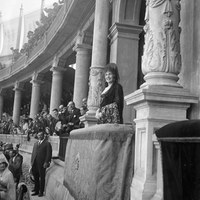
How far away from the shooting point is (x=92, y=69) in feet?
33.6

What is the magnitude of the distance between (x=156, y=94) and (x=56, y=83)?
1653 centimetres

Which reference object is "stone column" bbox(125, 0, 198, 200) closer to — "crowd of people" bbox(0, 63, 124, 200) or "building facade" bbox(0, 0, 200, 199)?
"building facade" bbox(0, 0, 200, 199)

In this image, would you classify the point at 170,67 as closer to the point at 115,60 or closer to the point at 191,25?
the point at 191,25

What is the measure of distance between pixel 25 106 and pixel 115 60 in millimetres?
28578

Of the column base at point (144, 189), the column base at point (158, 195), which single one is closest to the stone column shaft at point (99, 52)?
the column base at point (144, 189)

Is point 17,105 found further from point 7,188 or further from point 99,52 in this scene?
point 7,188

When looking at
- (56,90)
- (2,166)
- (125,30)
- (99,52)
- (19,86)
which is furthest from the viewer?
(19,86)

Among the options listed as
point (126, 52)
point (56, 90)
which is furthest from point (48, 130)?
point (56, 90)

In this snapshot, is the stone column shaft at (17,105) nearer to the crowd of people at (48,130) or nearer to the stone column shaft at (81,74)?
the crowd of people at (48,130)

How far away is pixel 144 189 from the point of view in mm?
4234

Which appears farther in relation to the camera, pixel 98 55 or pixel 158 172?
pixel 98 55

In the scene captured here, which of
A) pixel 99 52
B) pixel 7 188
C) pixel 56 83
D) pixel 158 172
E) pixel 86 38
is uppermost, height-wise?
pixel 86 38

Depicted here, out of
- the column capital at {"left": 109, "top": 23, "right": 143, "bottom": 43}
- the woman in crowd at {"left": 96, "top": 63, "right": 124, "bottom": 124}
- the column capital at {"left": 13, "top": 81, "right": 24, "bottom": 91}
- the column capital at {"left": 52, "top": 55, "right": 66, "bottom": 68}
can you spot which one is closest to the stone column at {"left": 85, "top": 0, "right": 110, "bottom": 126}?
the column capital at {"left": 109, "top": 23, "right": 143, "bottom": 43}

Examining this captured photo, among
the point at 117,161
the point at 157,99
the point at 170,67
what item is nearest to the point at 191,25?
the point at 170,67
